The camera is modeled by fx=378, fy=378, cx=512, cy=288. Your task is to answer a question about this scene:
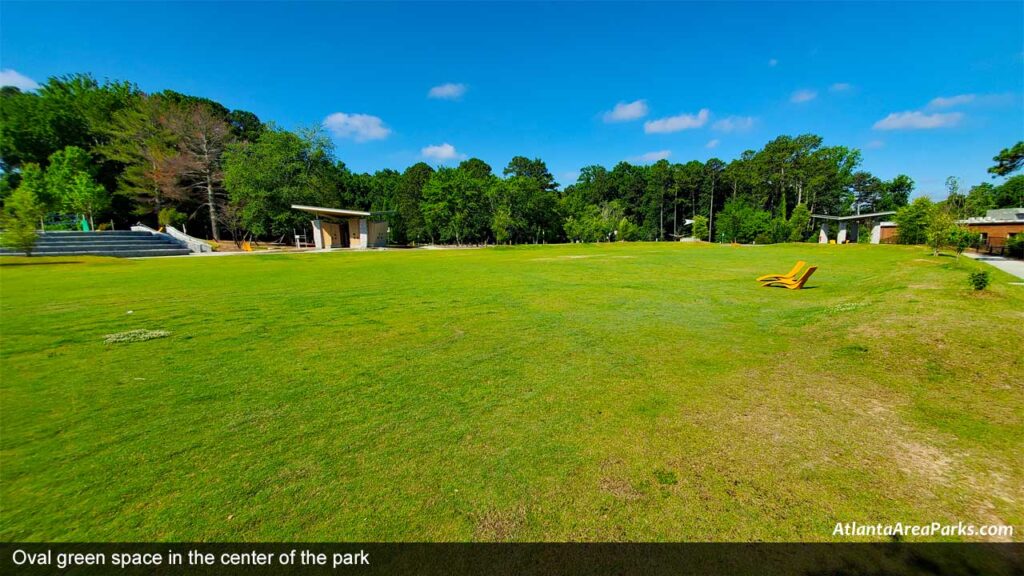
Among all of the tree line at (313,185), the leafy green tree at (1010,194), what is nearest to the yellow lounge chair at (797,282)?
the tree line at (313,185)

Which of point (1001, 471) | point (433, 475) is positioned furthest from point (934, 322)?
point (433, 475)

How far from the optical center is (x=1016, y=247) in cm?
2386

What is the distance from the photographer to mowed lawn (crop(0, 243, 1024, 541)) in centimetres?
256

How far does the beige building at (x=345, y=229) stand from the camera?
43.7m

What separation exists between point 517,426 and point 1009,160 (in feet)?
113

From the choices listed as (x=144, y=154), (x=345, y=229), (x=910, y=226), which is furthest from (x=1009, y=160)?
(x=144, y=154)

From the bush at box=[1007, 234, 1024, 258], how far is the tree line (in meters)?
3.34

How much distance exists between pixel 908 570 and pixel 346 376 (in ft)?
17.8

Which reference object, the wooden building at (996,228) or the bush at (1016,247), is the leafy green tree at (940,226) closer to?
the bush at (1016,247)

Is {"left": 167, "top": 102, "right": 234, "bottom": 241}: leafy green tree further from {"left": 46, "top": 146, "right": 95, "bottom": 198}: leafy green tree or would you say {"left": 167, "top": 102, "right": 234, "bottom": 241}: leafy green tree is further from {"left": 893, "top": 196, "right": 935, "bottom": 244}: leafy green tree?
{"left": 893, "top": 196, "right": 935, "bottom": 244}: leafy green tree

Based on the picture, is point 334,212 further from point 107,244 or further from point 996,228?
point 996,228

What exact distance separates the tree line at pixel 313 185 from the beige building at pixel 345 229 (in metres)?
2.92

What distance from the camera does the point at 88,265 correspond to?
2156cm

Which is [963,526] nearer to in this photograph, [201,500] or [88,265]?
[201,500]
